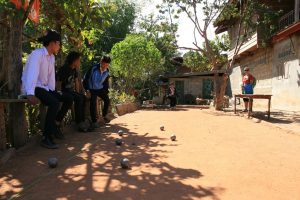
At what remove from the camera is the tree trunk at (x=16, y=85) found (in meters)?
5.57

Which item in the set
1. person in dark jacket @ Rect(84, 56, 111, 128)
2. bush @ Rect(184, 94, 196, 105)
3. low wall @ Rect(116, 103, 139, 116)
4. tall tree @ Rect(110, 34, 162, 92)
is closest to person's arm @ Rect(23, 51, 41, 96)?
person in dark jacket @ Rect(84, 56, 111, 128)

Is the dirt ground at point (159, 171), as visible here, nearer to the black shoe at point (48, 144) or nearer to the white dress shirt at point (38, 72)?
the black shoe at point (48, 144)

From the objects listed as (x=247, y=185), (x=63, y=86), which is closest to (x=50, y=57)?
(x=63, y=86)

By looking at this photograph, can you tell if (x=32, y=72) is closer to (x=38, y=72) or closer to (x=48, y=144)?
(x=38, y=72)

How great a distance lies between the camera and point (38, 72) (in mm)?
5621

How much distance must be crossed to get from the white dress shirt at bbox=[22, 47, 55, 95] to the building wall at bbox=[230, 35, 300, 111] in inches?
494

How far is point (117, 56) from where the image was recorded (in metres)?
25.2

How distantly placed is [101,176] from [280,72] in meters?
16.0

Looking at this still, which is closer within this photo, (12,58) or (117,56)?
(12,58)

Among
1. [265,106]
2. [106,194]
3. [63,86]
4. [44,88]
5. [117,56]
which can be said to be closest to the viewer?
[106,194]

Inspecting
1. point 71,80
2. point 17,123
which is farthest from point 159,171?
point 71,80

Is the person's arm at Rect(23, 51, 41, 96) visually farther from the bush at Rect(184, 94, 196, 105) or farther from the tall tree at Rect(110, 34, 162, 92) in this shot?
the bush at Rect(184, 94, 196, 105)

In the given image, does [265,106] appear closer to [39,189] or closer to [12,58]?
[12,58]

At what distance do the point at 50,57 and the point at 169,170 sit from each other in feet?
9.43
